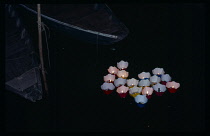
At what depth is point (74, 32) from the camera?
9938 millimetres

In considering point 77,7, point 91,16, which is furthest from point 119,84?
point 77,7

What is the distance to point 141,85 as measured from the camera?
805 cm

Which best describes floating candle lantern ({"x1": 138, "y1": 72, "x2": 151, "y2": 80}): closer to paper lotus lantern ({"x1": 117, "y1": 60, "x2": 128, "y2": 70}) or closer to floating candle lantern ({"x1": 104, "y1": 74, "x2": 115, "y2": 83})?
paper lotus lantern ({"x1": 117, "y1": 60, "x2": 128, "y2": 70})

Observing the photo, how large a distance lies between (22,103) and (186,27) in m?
6.90

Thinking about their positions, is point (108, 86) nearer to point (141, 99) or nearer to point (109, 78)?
point (109, 78)

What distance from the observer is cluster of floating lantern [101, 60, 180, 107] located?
25.8 feet

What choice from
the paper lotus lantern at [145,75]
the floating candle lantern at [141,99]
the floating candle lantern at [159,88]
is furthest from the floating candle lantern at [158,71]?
the floating candle lantern at [141,99]

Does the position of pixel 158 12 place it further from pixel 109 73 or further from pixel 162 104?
pixel 162 104

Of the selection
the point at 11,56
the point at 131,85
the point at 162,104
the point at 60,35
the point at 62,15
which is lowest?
the point at 162,104

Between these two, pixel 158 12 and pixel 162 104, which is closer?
pixel 162 104

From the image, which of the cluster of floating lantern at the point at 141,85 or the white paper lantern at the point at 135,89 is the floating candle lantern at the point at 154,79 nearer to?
the cluster of floating lantern at the point at 141,85

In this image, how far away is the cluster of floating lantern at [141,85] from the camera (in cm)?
787

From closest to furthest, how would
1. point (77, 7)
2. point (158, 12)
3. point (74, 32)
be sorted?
point (74, 32)
point (77, 7)
point (158, 12)

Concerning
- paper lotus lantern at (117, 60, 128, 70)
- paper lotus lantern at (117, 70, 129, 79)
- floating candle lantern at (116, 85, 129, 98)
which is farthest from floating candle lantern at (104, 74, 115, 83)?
paper lotus lantern at (117, 60, 128, 70)
